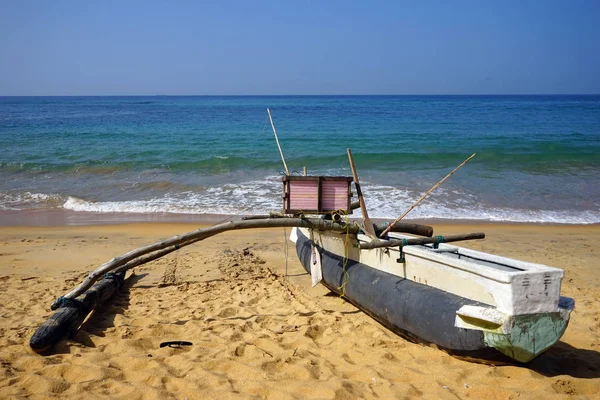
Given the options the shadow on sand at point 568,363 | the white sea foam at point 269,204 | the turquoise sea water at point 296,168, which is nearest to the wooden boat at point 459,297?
the shadow on sand at point 568,363

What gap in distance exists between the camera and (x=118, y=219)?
10992 mm

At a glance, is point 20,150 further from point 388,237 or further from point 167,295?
point 388,237

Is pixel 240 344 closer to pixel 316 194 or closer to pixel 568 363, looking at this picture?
pixel 316 194

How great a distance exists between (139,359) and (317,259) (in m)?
2.61

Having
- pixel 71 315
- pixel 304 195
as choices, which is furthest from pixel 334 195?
pixel 71 315

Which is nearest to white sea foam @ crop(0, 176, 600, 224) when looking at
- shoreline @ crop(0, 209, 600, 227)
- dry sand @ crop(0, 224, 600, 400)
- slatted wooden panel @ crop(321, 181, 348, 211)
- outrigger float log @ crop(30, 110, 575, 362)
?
shoreline @ crop(0, 209, 600, 227)

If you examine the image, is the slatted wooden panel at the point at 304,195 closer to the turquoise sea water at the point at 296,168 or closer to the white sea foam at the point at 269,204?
the turquoise sea water at the point at 296,168

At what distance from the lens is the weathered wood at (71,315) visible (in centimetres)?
439

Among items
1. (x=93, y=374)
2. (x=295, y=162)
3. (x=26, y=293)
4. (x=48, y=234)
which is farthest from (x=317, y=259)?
(x=295, y=162)

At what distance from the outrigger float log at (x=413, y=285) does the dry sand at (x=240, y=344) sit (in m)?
0.18

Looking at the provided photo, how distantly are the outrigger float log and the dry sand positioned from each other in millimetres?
185

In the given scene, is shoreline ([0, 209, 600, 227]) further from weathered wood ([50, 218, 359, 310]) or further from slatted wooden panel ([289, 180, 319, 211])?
slatted wooden panel ([289, 180, 319, 211])

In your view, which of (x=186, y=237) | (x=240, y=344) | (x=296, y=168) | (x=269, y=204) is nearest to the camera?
(x=240, y=344)

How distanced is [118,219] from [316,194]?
22.2 feet
